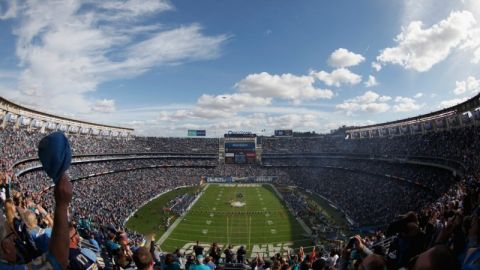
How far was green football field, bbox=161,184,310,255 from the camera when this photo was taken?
35.2 m

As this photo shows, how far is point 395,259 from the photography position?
17.4 ft

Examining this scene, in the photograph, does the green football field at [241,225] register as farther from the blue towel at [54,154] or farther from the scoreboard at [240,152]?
the blue towel at [54,154]

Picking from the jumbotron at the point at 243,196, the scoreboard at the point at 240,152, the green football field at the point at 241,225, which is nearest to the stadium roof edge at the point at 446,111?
the jumbotron at the point at 243,196

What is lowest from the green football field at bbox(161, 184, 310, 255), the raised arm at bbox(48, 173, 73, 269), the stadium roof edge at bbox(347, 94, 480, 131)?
the green football field at bbox(161, 184, 310, 255)

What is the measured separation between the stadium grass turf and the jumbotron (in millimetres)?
189

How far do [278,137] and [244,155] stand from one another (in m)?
18.4

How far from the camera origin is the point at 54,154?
2285 mm

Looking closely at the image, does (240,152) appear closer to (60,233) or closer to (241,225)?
(241,225)

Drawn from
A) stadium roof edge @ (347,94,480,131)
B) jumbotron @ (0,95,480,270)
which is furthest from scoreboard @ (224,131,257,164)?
stadium roof edge @ (347,94,480,131)

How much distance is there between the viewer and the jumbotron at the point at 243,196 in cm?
431

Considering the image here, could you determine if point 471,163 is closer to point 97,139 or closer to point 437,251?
point 437,251

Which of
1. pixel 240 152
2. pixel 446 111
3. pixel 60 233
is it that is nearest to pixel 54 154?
pixel 60 233

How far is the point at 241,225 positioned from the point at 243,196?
1817 centimetres

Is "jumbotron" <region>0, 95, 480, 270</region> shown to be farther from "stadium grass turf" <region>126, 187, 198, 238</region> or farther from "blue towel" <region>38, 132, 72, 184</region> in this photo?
"stadium grass turf" <region>126, 187, 198, 238</region>
